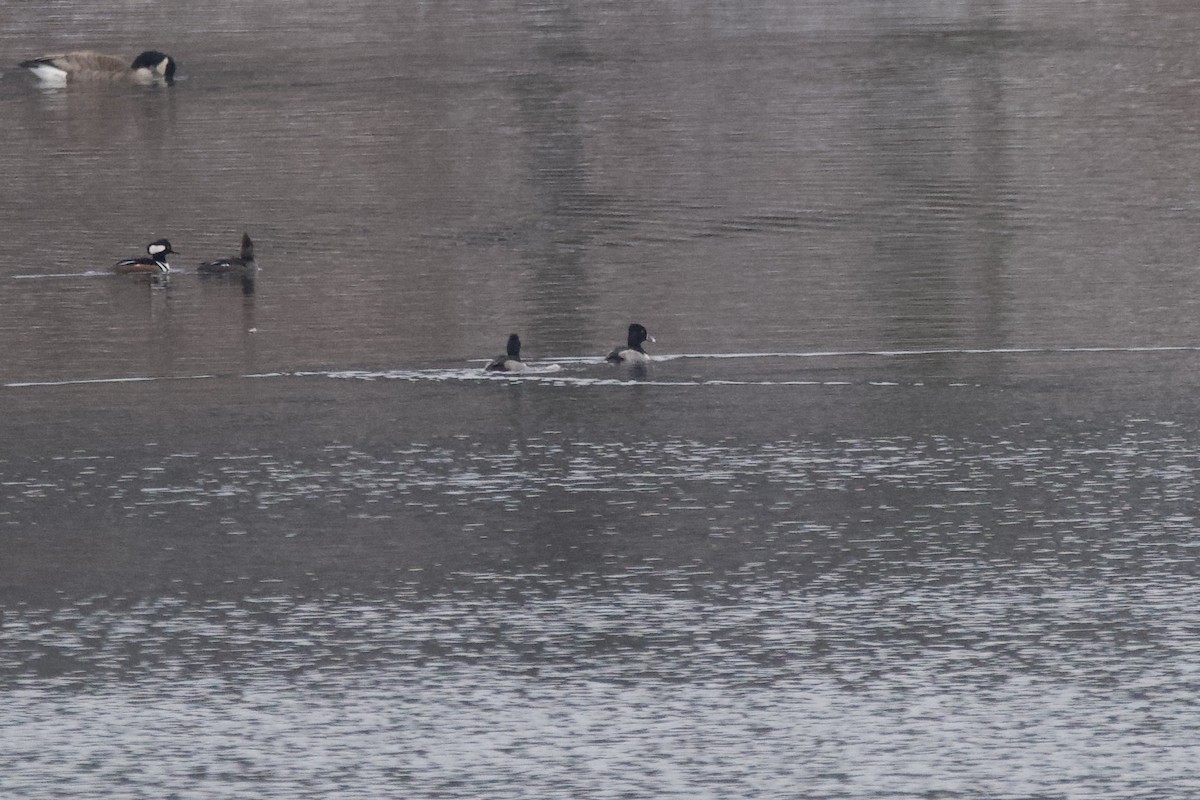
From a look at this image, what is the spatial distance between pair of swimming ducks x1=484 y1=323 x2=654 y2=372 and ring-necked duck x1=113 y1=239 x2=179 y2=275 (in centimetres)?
540

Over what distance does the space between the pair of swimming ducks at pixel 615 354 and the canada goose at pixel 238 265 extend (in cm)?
512

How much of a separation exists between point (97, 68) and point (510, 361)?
3013cm

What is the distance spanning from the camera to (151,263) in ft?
65.6

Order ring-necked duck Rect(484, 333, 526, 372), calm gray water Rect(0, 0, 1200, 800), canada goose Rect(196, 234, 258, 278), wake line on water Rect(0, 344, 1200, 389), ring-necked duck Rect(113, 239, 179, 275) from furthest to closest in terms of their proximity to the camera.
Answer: canada goose Rect(196, 234, 258, 278) → ring-necked duck Rect(113, 239, 179, 275) → ring-necked duck Rect(484, 333, 526, 372) → wake line on water Rect(0, 344, 1200, 389) → calm gray water Rect(0, 0, 1200, 800)

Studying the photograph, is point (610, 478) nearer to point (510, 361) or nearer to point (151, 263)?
point (510, 361)

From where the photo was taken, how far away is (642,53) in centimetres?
4475

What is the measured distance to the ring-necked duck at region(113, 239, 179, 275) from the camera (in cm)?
2000

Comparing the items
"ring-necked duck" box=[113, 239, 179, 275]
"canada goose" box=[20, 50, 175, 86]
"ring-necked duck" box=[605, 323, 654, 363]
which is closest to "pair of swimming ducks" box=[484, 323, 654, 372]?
"ring-necked duck" box=[605, 323, 654, 363]

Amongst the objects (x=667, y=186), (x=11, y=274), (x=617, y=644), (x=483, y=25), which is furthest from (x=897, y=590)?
(x=483, y=25)

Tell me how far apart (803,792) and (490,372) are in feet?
24.6

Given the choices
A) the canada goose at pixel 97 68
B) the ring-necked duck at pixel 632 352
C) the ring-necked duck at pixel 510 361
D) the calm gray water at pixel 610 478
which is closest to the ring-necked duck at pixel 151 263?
the calm gray water at pixel 610 478

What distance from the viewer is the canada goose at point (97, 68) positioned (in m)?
41.8

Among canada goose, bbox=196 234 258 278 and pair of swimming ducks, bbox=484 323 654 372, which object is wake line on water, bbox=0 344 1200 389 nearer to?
pair of swimming ducks, bbox=484 323 654 372

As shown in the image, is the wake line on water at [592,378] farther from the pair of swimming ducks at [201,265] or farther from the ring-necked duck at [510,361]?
the pair of swimming ducks at [201,265]
